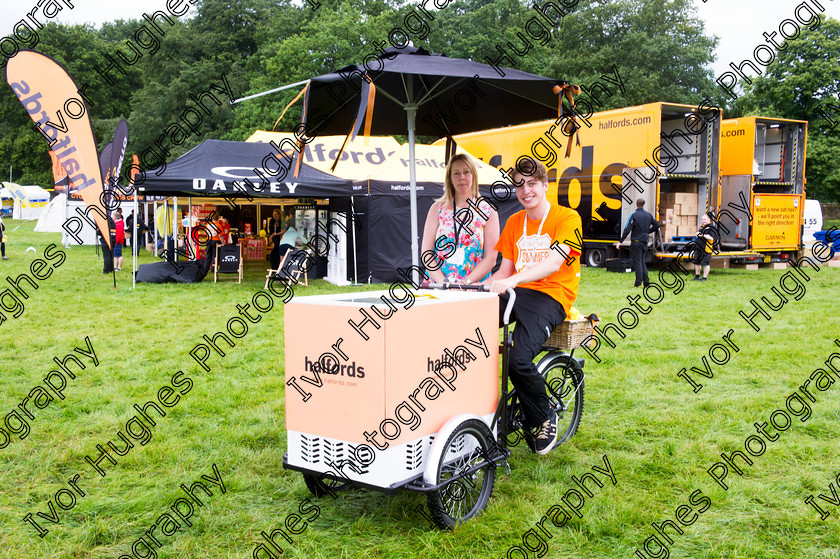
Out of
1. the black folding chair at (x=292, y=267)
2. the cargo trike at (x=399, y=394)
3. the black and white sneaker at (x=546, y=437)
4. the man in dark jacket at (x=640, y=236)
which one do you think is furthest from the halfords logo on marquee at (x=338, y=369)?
the man in dark jacket at (x=640, y=236)

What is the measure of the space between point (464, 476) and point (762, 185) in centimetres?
1454

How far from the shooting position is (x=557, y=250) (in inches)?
138

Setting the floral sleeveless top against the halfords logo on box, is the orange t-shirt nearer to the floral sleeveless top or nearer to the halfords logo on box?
the floral sleeveless top

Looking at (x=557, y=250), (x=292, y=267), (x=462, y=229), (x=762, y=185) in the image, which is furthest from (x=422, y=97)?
(x=762, y=185)

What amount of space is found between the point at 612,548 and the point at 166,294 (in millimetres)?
10326

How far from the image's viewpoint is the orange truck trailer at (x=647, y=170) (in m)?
13.9

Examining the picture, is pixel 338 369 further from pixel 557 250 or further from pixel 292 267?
pixel 292 267

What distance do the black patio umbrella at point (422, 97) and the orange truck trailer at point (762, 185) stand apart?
11093 mm

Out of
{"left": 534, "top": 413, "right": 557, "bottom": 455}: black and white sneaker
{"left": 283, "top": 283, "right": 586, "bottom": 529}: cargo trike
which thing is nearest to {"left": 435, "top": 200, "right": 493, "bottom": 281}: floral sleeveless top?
{"left": 283, "top": 283, "right": 586, "bottom": 529}: cargo trike

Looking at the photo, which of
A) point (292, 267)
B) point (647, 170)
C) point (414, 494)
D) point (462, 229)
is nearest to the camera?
point (414, 494)

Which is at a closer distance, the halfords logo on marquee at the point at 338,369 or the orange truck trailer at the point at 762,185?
the halfords logo on marquee at the point at 338,369

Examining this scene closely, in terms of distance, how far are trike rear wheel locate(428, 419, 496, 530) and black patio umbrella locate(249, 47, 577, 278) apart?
1.44 meters

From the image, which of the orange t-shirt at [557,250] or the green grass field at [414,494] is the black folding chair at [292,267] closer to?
the green grass field at [414,494]

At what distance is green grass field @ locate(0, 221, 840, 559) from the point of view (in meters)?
2.96
